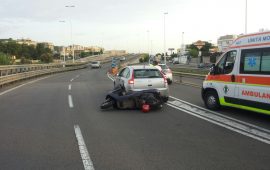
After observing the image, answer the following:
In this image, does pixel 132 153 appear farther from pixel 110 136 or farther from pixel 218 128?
pixel 218 128

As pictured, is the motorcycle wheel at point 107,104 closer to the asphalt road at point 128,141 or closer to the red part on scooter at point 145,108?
the asphalt road at point 128,141

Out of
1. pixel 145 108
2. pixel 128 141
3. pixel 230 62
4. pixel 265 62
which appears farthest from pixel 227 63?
Result: pixel 128 141

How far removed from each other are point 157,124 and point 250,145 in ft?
9.96

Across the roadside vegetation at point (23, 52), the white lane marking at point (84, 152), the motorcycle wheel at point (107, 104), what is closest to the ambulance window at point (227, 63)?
the motorcycle wheel at point (107, 104)

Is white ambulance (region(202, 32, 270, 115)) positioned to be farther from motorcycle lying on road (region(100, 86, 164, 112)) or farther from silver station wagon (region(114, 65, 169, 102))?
silver station wagon (region(114, 65, 169, 102))

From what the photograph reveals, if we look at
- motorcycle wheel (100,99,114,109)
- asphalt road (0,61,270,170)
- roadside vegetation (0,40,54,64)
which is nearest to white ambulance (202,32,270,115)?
asphalt road (0,61,270,170)

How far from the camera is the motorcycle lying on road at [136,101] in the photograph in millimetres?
12750

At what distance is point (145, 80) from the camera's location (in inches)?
567

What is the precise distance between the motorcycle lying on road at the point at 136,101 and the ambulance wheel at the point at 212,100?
157 centimetres

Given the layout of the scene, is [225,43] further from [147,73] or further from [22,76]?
[147,73]

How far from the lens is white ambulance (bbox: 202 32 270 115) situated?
10250 millimetres

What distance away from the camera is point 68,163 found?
647 centimetres

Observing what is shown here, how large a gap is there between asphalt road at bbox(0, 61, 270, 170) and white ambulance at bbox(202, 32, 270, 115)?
48cm

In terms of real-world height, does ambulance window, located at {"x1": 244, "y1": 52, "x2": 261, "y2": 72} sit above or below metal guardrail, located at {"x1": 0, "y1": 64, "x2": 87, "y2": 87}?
above
